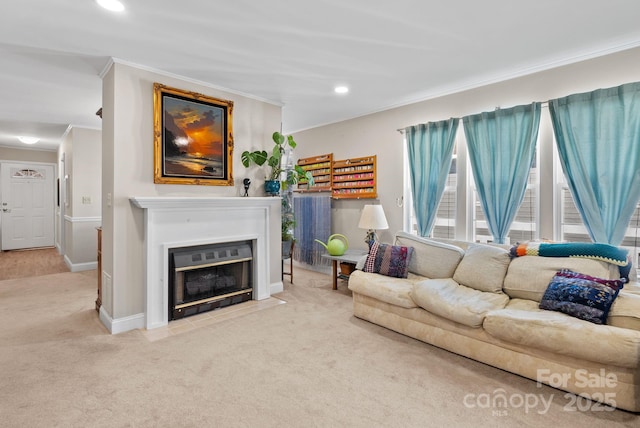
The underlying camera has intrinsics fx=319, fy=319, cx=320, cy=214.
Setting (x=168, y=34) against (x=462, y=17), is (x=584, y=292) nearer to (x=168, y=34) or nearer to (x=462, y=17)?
(x=462, y=17)

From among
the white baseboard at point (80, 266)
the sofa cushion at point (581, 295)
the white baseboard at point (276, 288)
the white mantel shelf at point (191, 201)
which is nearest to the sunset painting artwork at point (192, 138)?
the white mantel shelf at point (191, 201)

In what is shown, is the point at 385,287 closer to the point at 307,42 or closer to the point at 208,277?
the point at 208,277

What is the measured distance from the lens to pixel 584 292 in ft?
7.23

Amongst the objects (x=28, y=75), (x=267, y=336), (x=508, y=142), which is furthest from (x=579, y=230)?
(x=28, y=75)

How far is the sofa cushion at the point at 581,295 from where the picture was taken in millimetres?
2105

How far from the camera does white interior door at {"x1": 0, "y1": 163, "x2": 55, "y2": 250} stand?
7195mm

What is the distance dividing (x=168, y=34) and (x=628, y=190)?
4.00 metres

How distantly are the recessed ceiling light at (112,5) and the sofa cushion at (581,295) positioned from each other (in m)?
3.68

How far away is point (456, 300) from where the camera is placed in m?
2.58

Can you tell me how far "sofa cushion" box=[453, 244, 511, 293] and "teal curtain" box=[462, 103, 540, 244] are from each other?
0.52 m

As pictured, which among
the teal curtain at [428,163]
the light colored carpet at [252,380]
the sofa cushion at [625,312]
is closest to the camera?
the light colored carpet at [252,380]

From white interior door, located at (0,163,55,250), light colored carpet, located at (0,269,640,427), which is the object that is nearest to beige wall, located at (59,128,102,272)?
light colored carpet, located at (0,269,640,427)

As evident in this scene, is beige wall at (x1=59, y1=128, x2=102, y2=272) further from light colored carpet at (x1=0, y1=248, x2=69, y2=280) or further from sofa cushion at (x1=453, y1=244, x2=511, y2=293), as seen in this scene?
sofa cushion at (x1=453, y1=244, x2=511, y2=293)

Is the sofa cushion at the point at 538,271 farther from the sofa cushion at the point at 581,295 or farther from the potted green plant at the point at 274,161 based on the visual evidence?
the potted green plant at the point at 274,161
